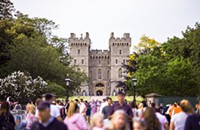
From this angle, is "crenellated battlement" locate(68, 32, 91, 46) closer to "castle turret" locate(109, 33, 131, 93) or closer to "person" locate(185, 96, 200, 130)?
"castle turret" locate(109, 33, 131, 93)

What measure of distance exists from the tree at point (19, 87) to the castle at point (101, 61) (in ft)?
204

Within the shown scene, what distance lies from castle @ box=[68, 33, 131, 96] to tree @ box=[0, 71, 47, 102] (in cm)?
6230

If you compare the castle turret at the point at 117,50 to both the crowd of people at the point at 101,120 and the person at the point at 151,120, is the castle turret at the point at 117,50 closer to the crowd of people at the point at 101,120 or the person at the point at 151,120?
the crowd of people at the point at 101,120

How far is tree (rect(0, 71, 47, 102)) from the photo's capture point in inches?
1463

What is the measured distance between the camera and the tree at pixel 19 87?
1463 inches

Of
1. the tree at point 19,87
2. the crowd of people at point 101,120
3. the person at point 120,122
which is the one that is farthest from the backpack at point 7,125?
the tree at point 19,87

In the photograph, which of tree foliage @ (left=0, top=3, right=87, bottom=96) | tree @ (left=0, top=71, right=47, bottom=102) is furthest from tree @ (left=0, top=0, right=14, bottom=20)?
tree @ (left=0, top=71, right=47, bottom=102)

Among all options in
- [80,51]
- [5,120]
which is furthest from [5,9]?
[80,51]

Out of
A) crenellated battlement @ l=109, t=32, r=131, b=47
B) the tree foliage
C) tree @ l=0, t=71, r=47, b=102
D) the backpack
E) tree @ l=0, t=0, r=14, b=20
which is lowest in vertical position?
the backpack

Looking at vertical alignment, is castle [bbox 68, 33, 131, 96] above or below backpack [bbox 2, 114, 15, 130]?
above

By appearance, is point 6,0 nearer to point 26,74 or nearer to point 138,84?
point 26,74

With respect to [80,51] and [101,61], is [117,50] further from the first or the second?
[80,51]

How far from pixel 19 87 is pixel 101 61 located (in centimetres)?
6621

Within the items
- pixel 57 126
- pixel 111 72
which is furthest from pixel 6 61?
pixel 111 72
